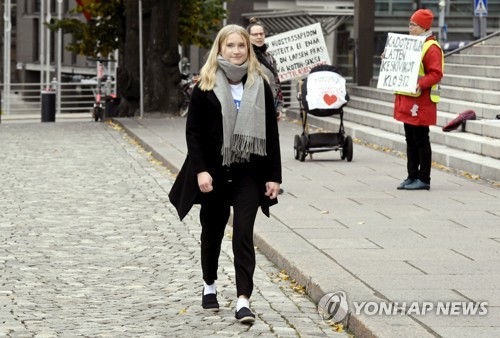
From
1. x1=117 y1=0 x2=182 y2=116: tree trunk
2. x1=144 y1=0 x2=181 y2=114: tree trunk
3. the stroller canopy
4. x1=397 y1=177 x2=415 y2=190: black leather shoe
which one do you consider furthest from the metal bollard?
x1=397 y1=177 x2=415 y2=190: black leather shoe

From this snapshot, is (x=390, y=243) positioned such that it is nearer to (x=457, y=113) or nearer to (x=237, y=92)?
(x=237, y=92)

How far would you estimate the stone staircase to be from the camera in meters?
17.0

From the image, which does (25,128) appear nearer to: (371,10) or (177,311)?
(371,10)

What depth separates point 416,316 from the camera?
284 inches

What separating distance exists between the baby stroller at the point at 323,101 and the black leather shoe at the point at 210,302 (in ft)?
31.3

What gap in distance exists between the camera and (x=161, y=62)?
3131 centimetres

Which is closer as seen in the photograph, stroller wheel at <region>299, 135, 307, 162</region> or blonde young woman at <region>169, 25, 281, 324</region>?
blonde young woman at <region>169, 25, 281, 324</region>

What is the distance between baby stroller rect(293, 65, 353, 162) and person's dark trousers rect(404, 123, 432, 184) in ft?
10.4

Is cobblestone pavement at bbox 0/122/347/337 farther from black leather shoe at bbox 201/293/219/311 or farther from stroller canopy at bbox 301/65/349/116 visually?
stroller canopy at bbox 301/65/349/116

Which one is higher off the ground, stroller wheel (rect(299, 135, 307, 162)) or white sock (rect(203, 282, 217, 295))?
white sock (rect(203, 282, 217, 295))

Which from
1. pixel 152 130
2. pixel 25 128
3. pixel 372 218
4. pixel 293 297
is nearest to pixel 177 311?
pixel 293 297

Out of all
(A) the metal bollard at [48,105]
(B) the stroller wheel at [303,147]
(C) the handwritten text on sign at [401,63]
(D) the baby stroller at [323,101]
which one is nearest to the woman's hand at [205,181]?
(C) the handwritten text on sign at [401,63]

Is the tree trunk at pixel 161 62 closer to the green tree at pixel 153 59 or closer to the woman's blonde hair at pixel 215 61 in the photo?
the green tree at pixel 153 59

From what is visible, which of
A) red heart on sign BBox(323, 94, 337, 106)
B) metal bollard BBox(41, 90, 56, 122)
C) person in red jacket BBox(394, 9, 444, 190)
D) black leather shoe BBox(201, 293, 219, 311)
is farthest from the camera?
metal bollard BBox(41, 90, 56, 122)
